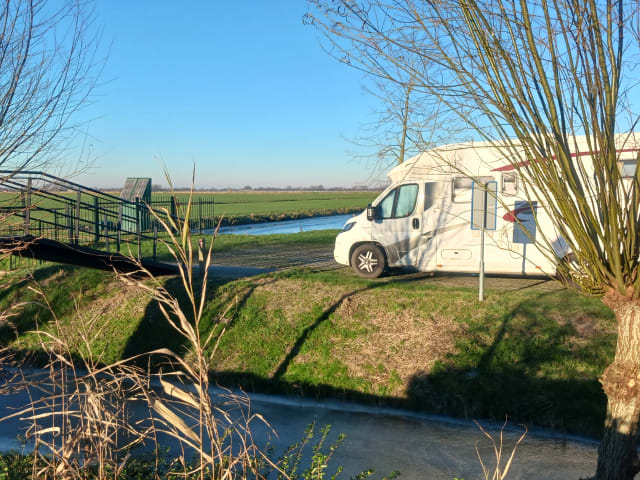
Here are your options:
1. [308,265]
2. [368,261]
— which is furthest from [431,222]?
[308,265]

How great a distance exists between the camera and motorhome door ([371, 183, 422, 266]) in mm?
13789

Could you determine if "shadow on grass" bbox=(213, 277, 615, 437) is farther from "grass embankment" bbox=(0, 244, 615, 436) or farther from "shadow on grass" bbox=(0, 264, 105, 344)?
"shadow on grass" bbox=(0, 264, 105, 344)

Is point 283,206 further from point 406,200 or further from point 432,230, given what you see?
point 432,230

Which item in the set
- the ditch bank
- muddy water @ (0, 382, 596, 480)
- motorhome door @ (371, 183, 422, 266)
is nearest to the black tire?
motorhome door @ (371, 183, 422, 266)

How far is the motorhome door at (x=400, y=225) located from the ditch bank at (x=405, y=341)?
641 millimetres

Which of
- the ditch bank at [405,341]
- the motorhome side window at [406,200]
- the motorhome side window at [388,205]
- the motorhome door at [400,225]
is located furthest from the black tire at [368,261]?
the motorhome side window at [406,200]

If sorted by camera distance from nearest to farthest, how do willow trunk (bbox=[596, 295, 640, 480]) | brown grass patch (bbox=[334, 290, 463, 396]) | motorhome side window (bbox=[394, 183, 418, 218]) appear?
willow trunk (bbox=[596, 295, 640, 480])
brown grass patch (bbox=[334, 290, 463, 396])
motorhome side window (bbox=[394, 183, 418, 218])

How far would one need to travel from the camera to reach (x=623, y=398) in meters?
5.27

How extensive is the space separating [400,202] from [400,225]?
1.69 ft

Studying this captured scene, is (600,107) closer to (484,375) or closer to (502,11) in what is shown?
(502,11)

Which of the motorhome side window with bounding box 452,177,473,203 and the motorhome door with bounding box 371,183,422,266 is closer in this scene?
the motorhome side window with bounding box 452,177,473,203

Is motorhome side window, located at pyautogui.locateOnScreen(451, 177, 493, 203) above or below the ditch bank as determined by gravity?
above

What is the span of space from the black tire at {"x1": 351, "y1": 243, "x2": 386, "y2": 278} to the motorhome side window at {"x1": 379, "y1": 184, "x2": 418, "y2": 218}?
2.65 ft

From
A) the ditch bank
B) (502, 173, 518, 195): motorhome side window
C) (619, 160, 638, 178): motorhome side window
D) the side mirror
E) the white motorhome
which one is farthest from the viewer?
the side mirror
